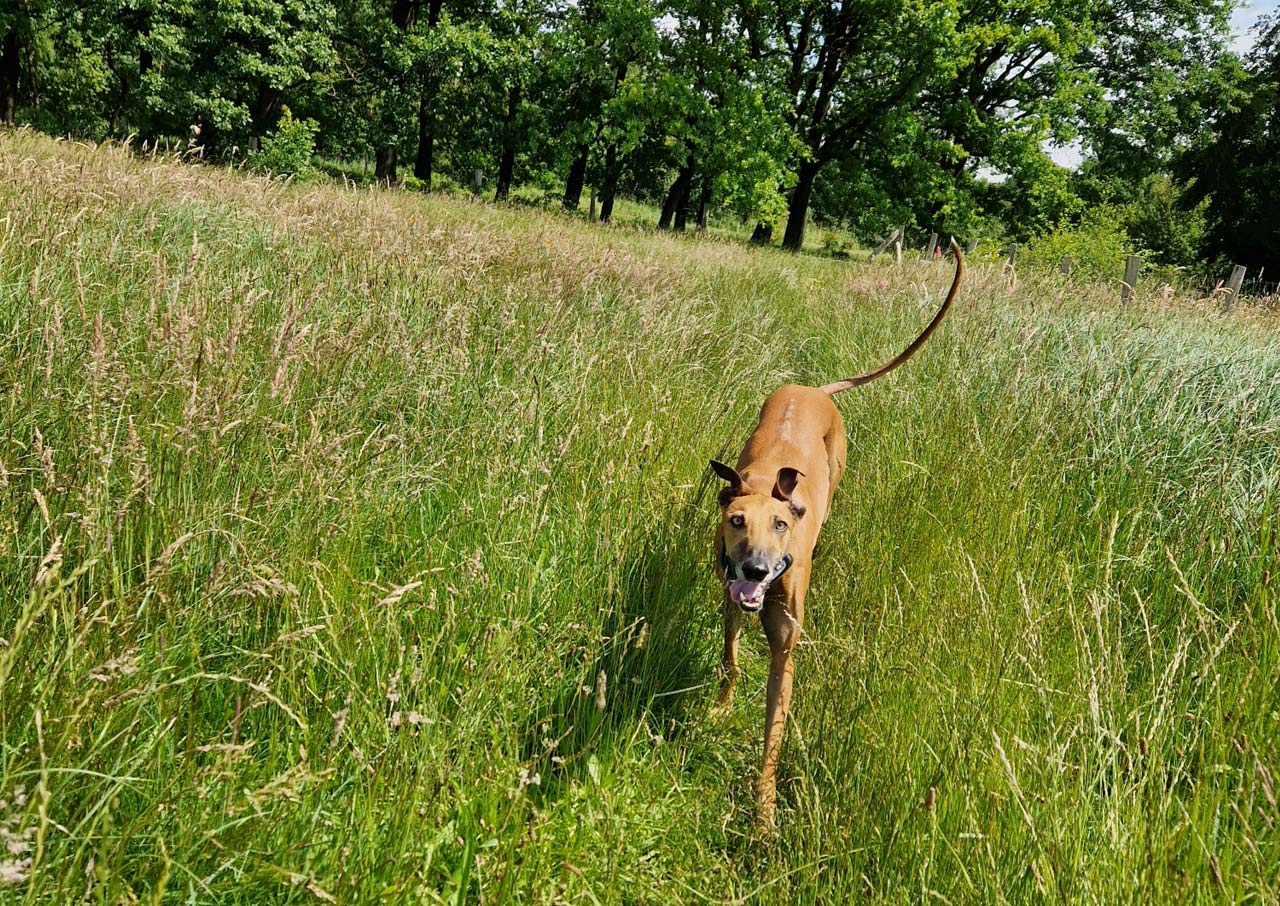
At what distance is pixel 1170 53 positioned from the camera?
25.0 meters

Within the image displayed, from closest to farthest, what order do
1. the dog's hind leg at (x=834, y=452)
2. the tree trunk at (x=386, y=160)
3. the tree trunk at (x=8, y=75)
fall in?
the dog's hind leg at (x=834, y=452), the tree trunk at (x=8, y=75), the tree trunk at (x=386, y=160)

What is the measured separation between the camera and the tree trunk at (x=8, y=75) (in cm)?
2045

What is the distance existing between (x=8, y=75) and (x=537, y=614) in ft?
92.8

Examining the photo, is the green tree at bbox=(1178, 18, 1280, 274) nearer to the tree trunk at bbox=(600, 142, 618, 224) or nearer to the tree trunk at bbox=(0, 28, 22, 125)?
the tree trunk at bbox=(600, 142, 618, 224)

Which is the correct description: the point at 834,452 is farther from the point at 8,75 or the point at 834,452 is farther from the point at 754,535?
the point at 8,75

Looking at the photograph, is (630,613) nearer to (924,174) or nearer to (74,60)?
(924,174)

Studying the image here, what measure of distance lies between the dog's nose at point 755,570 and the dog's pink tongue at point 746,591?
0.02 m

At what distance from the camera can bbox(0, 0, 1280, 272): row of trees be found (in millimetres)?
18375

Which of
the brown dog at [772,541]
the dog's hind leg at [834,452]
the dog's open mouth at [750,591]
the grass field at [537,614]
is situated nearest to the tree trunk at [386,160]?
the grass field at [537,614]

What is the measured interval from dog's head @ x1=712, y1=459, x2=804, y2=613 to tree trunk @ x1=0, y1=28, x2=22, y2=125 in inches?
1069

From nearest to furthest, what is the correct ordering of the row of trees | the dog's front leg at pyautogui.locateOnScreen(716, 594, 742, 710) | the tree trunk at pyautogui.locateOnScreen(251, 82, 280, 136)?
the dog's front leg at pyautogui.locateOnScreen(716, 594, 742, 710), the row of trees, the tree trunk at pyautogui.locateOnScreen(251, 82, 280, 136)

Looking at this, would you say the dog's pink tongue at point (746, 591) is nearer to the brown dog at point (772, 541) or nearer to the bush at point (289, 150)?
the brown dog at point (772, 541)

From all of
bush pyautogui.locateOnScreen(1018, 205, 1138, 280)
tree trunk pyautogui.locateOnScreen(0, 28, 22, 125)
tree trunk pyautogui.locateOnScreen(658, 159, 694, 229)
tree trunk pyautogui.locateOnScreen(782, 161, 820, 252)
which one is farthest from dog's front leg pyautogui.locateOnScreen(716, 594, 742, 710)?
tree trunk pyautogui.locateOnScreen(0, 28, 22, 125)

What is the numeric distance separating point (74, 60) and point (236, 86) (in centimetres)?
2243
